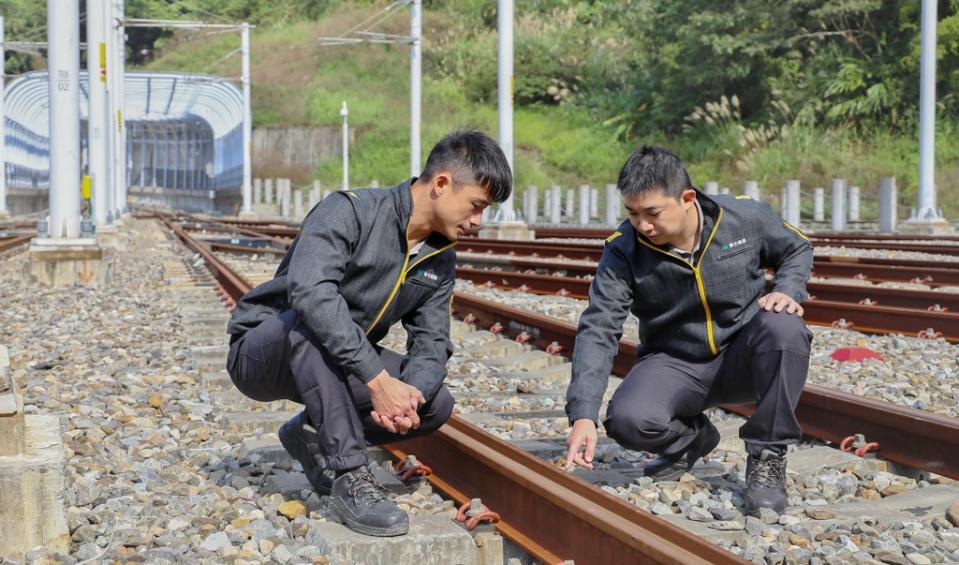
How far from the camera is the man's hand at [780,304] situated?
4.33 metres

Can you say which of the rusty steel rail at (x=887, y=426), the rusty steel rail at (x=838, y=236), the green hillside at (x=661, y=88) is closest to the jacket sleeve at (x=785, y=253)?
the rusty steel rail at (x=887, y=426)

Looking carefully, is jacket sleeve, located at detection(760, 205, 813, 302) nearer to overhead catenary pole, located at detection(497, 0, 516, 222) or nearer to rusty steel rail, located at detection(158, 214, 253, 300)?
rusty steel rail, located at detection(158, 214, 253, 300)

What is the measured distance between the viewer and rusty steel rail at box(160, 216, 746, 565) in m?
3.39

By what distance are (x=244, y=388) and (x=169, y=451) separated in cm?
103

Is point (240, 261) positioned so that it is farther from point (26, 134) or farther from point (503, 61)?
point (26, 134)

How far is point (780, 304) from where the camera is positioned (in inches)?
171

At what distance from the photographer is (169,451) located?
17.4 feet

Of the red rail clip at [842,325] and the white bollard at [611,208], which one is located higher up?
the white bollard at [611,208]

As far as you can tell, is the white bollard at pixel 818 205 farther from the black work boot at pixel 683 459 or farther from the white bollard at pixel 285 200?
the black work boot at pixel 683 459

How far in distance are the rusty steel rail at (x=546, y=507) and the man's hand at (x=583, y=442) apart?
106 mm

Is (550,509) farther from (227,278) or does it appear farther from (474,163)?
(227,278)

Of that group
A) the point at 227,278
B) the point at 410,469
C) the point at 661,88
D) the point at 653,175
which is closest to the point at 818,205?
the point at 661,88

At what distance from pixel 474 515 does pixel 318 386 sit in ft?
2.08

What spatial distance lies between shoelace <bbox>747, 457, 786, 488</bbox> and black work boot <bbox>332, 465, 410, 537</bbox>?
3.72 ft
